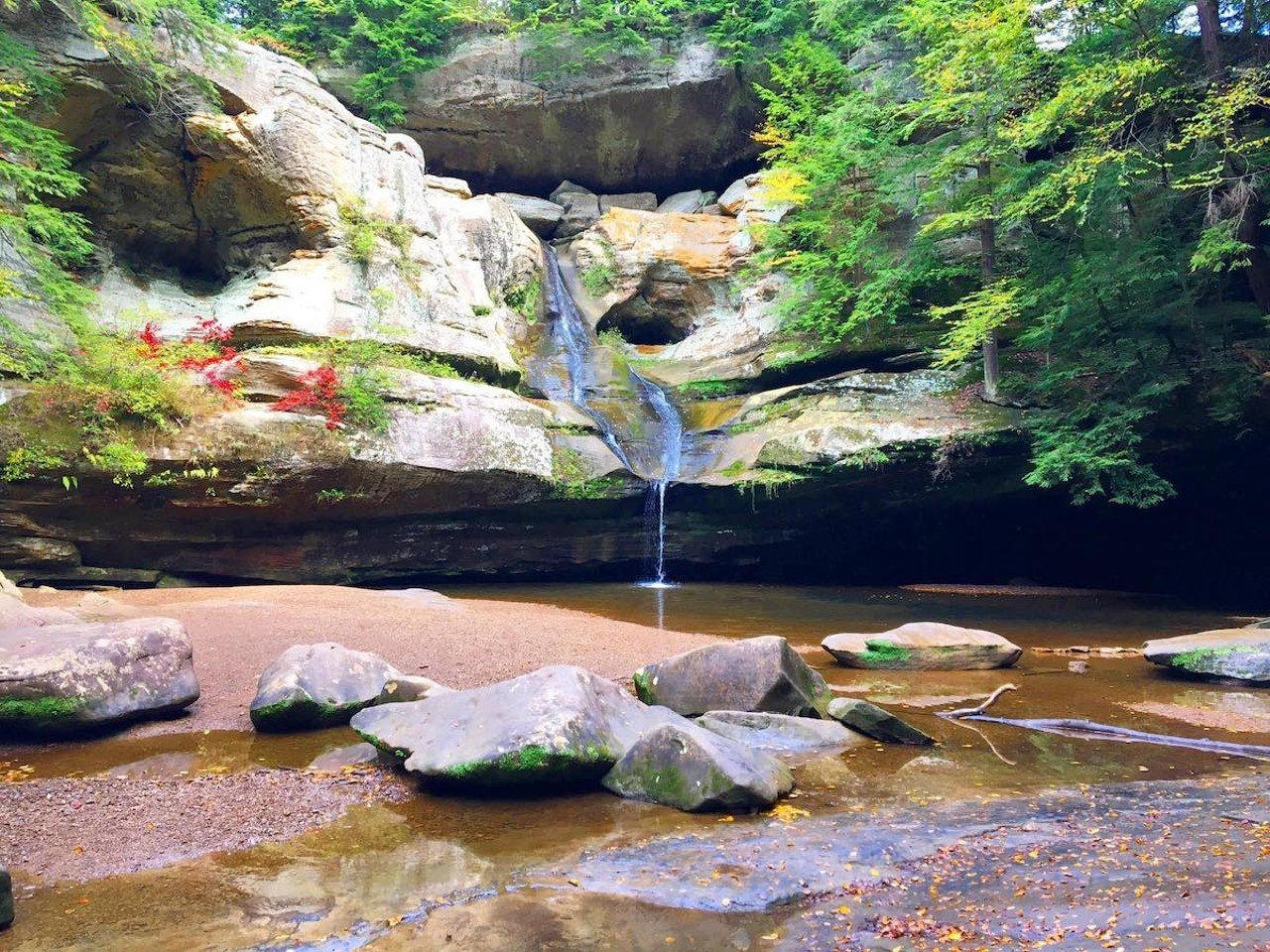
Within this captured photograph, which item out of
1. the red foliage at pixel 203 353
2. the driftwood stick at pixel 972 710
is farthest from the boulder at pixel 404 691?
the red foliage at pixel 203 353

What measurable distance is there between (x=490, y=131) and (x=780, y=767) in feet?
82.3

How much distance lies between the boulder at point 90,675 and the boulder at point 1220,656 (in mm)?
9573

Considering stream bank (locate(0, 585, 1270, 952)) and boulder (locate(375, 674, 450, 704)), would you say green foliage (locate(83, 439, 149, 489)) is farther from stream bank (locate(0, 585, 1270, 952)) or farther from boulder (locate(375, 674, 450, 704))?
boulder (locate(375, 674, 450, 704))

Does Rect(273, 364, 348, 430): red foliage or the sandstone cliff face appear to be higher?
the sandstone cliff face

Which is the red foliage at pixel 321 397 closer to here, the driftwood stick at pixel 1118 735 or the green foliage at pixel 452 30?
the driftwood stick at pixel 1118 735

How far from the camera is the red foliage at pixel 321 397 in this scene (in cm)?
1298

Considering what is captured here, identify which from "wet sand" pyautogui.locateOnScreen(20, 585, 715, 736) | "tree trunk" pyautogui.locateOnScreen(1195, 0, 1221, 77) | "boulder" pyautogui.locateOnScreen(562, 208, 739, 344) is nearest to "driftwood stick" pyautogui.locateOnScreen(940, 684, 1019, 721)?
"wet sand" pyautogui.locateOnScreen(20, 585, 715, 736)

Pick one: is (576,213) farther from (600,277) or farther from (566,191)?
(600,277)

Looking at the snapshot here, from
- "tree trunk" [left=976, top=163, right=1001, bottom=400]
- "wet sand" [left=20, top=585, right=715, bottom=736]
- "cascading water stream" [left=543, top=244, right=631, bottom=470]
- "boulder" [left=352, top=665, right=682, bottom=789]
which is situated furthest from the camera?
"cascading water stream" [left=543, top=244, right=631, bottom=470]

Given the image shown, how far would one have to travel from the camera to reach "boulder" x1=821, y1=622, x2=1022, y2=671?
838cm

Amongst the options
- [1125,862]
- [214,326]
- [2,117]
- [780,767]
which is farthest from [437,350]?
[1125,862]

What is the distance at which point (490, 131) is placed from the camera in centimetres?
2522

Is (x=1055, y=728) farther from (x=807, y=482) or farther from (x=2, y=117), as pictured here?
(x=2, y=117)

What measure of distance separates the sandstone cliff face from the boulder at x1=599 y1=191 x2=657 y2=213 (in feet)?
2.55
